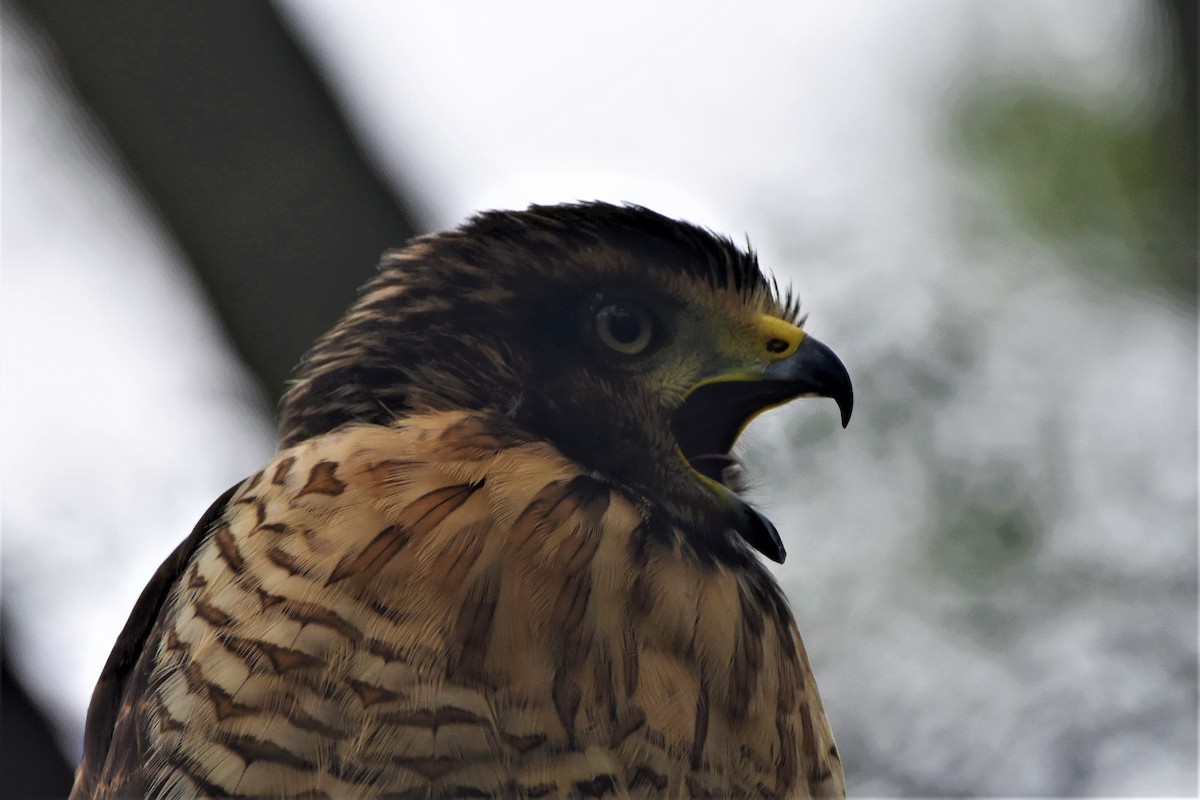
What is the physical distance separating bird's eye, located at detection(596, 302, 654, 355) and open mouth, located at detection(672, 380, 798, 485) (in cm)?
13

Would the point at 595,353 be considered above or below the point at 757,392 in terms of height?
above

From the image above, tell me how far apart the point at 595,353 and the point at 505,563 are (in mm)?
442

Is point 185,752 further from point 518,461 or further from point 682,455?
point 682,455

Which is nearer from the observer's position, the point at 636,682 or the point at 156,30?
the point at 636,682

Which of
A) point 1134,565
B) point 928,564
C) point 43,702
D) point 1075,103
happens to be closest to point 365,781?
point 43,702

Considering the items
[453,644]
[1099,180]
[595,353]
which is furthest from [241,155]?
[1099,180]

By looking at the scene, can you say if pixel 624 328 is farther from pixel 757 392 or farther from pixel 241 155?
pixel 241 155

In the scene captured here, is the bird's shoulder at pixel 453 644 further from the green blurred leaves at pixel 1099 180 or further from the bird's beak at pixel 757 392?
the green blurred leaves at pixel 1099 180

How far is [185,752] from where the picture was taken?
1996 mm

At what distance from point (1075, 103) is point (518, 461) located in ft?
11.8

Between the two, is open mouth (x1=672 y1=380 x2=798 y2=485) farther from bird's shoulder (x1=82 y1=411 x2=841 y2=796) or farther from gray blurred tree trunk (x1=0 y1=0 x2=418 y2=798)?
gray blurred tree trunk (x1=0 y1=0 x2=418 y2=798)

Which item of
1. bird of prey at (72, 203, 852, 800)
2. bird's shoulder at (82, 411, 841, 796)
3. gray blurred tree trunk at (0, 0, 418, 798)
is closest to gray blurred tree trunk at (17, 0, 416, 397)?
gray blurred tree trunk at (0, 0, 418, 798)

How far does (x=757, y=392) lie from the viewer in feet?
7.94

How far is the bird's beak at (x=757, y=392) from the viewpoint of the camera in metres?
2.38
